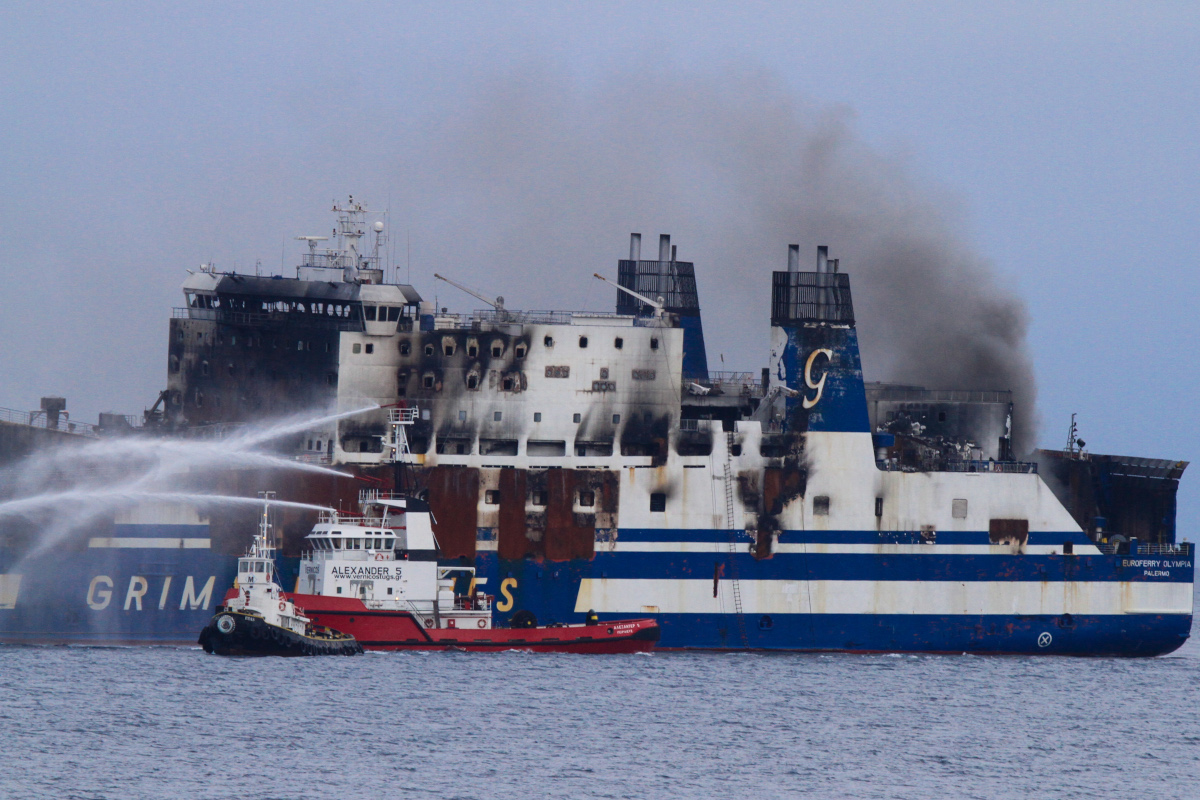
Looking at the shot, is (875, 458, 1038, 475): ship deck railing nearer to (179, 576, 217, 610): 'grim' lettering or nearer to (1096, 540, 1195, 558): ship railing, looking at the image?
(1096, 540, 1195, 558): ship railing

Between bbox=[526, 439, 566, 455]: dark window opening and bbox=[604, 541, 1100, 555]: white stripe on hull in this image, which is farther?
bbox=[526, 439, 566, 455]: dark window opening

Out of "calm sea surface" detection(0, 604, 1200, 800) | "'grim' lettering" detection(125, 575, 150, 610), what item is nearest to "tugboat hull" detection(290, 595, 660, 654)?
"calm sea surface" detection(0, 604, 1200, 800)

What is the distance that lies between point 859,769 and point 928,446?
1700 cm

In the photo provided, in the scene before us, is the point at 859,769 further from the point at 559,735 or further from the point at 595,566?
the point at 595,566

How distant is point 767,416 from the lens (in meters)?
51.1

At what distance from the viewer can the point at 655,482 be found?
49.2 metres

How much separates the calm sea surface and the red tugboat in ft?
2.10

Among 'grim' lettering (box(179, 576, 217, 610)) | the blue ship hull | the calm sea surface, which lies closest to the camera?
the calm sea surface

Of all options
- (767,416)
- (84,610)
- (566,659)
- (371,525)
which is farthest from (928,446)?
(84,610)

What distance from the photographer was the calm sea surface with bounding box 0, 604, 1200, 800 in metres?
33.8

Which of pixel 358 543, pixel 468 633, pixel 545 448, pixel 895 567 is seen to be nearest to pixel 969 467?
pixel 895 567

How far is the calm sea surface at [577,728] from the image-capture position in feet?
111

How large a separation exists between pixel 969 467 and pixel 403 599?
17.0 metres

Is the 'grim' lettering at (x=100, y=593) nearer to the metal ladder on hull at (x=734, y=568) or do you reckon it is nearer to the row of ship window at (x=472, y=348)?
the row of ship window at (x=472, y=348)
